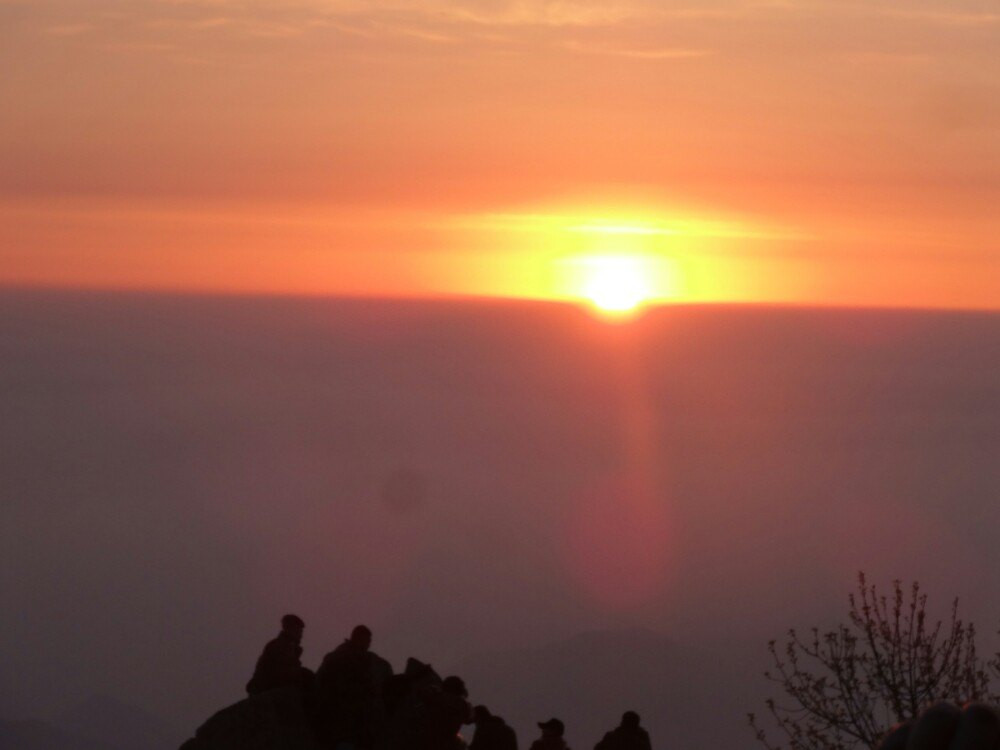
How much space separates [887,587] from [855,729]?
4.28m

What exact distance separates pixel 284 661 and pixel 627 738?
371cm

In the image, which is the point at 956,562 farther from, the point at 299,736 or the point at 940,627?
the point at 299,736

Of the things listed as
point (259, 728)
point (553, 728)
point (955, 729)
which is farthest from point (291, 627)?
point (955, 729)

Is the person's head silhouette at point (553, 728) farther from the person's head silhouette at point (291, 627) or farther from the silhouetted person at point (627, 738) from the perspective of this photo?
the person's head silhouette at point (291, 627)

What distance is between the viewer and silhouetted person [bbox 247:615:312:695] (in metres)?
18.9

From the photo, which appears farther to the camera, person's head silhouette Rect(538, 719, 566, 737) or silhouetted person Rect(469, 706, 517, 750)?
person's head silhouette Rect(538, 719, 566, 737)

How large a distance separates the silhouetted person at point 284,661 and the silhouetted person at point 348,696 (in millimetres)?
948

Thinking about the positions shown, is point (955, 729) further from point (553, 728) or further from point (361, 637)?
point (553, 728)

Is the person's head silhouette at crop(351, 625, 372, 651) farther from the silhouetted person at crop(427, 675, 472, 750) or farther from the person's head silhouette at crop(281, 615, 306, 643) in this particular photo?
the silhouetted person at crop(427, 675, 472, 750)

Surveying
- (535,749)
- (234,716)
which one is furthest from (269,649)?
(535,749)

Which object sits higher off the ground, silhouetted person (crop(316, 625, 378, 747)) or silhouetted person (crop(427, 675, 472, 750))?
silhouetted person (crop(316, 625, 378, 747))

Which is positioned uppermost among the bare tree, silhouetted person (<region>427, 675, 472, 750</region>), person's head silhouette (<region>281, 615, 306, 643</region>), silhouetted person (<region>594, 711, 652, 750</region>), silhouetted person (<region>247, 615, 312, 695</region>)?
the bare tree

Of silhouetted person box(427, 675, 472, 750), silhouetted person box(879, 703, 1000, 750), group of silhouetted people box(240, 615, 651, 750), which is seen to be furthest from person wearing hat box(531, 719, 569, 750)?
silhouetted person box(879, 703, 1000, 750)

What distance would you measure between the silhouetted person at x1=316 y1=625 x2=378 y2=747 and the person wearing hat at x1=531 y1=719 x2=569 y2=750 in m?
1.84
